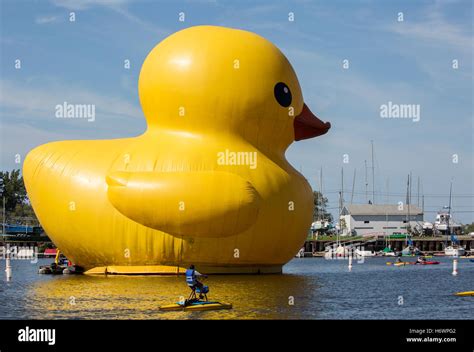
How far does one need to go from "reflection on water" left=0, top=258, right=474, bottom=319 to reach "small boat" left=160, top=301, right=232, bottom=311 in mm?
305

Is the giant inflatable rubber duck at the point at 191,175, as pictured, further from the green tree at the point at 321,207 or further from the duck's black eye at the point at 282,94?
the green tree at the point at 321,207

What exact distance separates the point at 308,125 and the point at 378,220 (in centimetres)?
8288

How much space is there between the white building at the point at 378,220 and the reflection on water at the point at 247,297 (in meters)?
80.4

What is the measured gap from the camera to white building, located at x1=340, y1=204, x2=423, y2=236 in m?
120

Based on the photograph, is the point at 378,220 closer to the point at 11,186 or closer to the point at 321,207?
the point at 321,207

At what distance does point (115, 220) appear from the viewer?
117 feet

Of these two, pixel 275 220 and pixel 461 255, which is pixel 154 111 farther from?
pixel 461 255

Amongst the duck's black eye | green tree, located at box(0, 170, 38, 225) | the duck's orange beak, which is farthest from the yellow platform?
green tree, located at box(0, 170, 38, 225)

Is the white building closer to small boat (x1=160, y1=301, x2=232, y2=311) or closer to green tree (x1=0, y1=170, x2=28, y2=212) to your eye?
green tree (x1=0, y1=170, x2=28, y2=212)

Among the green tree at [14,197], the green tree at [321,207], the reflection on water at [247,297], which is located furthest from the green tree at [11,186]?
the reflection on water at [247,297]
